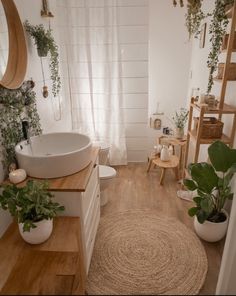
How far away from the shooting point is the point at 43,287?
49 cm

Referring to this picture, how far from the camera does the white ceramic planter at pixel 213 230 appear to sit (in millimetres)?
1714

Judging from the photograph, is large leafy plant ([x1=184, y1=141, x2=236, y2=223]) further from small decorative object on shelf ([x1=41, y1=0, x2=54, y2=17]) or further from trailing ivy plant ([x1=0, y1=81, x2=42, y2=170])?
small decorative object on shelf ([x1=41, y1=0, x2=54, y2=17])

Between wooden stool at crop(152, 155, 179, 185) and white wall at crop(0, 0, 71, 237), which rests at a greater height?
white wall at crop(0, 0, 71, 237)

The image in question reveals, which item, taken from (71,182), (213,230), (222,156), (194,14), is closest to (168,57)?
(194,14)

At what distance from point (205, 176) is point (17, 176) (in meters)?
1.31

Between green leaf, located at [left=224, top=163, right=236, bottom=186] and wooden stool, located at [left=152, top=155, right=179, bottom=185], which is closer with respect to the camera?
green leaf, located at [left=224, top=163, right=236, bottom=186]

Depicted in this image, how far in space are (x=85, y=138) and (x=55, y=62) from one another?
3.51 feet

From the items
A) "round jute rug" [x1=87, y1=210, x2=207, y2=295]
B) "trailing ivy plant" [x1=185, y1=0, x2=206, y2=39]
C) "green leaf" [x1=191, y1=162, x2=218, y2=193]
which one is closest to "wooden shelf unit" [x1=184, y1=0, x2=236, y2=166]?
"trailing ivy plant" [x1=185, y1=0, x2=206, y2=39]

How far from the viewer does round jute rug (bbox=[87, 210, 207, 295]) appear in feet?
4.55

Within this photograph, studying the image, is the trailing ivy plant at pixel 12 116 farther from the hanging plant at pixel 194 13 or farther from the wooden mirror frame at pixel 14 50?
the hanging plant at pixel 194 13

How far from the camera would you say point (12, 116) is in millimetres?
1422

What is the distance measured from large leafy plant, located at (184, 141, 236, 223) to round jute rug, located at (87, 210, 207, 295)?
28 cm

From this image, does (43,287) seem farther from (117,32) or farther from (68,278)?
(117,32)

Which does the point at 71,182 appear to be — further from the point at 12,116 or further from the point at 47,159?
Answer: the point at 12,116
